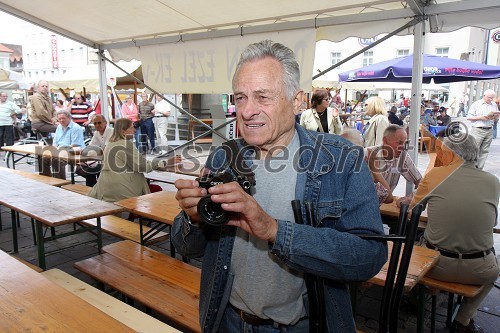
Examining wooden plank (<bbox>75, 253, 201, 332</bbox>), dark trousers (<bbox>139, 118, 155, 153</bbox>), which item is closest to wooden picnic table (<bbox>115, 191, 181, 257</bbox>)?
wooden plank (<bbox>75, 253, 201, 332</bbox>)

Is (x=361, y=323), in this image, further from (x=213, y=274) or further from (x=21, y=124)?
(x=21, y=124)

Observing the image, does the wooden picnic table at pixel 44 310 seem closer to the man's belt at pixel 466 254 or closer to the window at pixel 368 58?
the man's belt at pixel 466 254

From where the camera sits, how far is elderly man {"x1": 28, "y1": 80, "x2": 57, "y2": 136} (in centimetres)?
939

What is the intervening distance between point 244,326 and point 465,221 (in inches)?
83.5

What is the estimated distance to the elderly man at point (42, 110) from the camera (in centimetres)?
939

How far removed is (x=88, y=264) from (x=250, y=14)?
3322mm

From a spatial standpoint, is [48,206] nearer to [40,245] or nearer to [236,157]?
[40,245]

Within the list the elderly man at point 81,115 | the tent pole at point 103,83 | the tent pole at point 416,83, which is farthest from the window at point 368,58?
the tent pole at point 416,83

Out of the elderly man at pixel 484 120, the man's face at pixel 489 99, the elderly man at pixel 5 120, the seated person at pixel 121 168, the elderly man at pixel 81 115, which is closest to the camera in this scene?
the seated person at pixel 121 168

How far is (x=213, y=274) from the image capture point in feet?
4.64

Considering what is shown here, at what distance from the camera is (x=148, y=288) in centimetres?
276

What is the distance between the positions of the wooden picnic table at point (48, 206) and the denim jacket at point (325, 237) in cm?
215

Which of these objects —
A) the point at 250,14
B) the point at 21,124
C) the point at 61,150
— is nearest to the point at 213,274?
the point at 250,14

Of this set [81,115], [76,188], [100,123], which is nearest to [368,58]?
[81,115]
